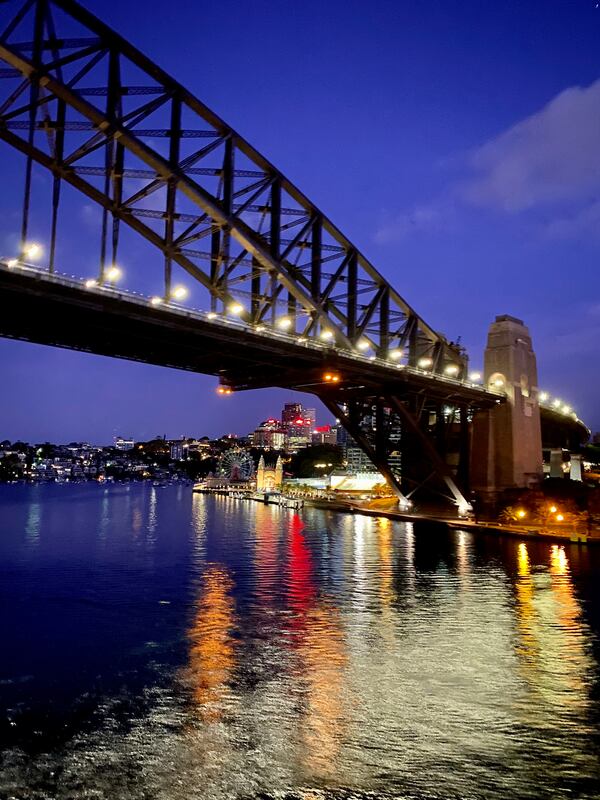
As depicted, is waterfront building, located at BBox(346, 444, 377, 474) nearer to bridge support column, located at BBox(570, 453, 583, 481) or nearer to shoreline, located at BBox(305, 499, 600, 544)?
bridge support column, located at BBox(570, 453, 583, 481)

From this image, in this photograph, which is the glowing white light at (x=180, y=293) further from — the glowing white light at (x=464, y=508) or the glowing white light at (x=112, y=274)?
the glowing white light at (x=464, y=508)

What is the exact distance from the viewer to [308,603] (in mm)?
22219

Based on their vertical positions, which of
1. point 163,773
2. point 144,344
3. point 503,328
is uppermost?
point 503,328

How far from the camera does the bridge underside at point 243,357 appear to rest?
1023 inches

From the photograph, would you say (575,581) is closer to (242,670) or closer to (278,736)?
(242,670)

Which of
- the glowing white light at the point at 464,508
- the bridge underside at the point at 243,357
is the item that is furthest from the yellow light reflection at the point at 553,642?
the glowing white light at the point at 464,508

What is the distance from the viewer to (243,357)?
118 feet

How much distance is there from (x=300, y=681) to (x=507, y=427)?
4659cm

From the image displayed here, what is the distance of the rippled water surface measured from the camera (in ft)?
32.7

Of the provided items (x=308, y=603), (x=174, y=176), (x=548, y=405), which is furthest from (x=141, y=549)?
(x=548, y=405)

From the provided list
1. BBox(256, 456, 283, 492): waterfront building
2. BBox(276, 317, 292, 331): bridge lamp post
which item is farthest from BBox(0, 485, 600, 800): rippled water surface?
BBox(256, 456, 283, 492): waterfront building

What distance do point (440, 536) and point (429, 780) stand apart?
33.7 m

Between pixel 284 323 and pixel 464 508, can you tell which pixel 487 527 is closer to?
pixel 464 508

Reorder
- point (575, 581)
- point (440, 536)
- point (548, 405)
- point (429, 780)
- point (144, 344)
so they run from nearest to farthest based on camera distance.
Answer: point (429, 780) → point (575, 581) → point (144, 344) → point (440, 536) → point (548, 405)
